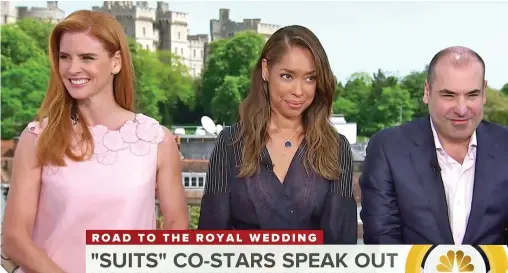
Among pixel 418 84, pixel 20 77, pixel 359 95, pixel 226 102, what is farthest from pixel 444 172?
pixel 20 77

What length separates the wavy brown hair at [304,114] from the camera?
4.60 ft

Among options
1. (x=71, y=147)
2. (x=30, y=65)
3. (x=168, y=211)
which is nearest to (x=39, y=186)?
(x=71, y=147)

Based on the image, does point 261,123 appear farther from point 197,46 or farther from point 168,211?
point 197,46

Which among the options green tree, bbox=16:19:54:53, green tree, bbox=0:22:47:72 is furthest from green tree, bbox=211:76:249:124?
green tree, bbox=16:19:54:53

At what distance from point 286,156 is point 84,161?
1.18 ft

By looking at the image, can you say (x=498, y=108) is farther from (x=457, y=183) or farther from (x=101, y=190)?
(x=101, y=190)

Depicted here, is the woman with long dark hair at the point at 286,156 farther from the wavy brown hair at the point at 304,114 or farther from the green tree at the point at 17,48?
the green tree at the point at 17,48

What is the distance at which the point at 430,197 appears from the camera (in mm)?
1413

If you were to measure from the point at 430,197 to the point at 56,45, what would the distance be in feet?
2.38

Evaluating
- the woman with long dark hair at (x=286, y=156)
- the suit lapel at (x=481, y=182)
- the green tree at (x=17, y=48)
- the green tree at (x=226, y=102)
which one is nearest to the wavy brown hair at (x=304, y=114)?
the woman with long dark hair at (x=286, y=156)

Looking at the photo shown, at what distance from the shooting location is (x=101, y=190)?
1352mm

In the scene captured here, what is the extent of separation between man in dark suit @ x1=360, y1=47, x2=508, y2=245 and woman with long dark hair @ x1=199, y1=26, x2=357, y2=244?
2.6 inches

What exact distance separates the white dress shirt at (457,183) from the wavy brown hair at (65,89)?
22.7 inches

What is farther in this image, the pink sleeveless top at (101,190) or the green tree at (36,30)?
the green tree at (36,30)
